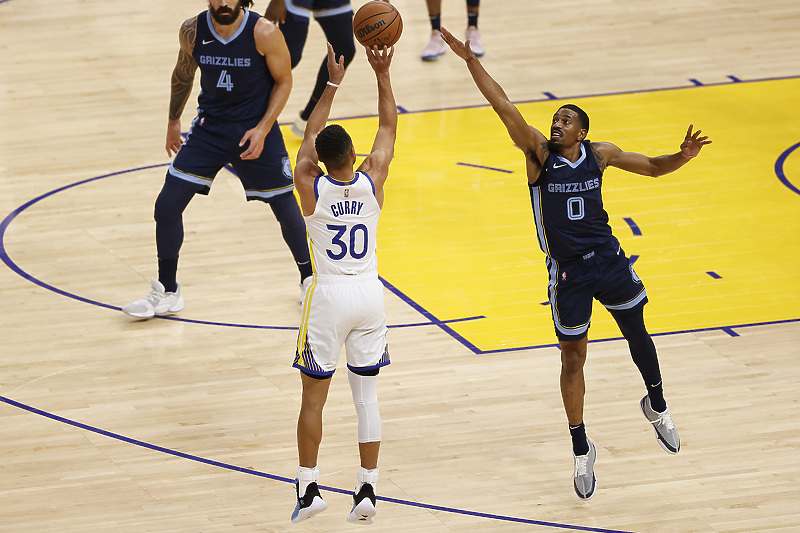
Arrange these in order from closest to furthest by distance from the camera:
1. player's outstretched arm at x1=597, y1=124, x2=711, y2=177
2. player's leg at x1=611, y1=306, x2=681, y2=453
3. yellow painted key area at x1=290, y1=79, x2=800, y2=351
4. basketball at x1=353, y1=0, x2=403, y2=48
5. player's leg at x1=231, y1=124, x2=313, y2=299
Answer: player's outstretched arm at x1=597, y1=124, x2=711, y2=177, player's leg at x1=611, y1=306, x2=681, y2=453, basketball at x1=353, y1=0, x2=403, y2=48, player's leg at x1=231, y1=124, x2=313, y2=299, yellow painted key area at x1=290, y1=79, x2=800, y2=351

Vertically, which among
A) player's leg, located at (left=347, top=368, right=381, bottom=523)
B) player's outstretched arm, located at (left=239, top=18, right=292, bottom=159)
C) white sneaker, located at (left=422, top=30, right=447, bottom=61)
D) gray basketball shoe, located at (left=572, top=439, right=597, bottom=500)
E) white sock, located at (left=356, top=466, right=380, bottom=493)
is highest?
player's outstretched arm, located at (left=239, top=18, right=292, bottom=159)

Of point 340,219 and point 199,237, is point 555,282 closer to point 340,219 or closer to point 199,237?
point 340,219

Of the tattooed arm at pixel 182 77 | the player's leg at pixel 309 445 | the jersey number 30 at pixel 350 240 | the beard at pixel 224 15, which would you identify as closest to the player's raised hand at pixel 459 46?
the jersey number 30 at pixel 350 240

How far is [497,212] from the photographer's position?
983 centimetres

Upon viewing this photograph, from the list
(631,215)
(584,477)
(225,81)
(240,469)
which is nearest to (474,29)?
(631,215)

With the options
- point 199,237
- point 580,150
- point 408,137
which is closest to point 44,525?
point 580,150

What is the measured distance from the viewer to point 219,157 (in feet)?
25.9

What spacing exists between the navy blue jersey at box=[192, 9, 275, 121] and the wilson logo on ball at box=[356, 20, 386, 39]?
41.5 inches

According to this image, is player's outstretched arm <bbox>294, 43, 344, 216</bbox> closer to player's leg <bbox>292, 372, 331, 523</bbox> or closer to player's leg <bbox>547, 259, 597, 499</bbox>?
player's leg <bbox>292, 372, 331, 523</bbox>

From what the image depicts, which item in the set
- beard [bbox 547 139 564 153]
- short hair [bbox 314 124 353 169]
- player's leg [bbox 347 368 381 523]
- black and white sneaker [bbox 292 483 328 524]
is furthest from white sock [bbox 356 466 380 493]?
beard [bbox 547 139 564 153]

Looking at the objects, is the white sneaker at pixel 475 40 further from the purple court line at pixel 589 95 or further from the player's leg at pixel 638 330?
the player's leg at pixel 638 330

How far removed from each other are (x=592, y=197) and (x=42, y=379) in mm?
3437

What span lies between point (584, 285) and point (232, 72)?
275 centimetres

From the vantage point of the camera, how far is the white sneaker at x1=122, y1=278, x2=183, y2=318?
8.16 metres
